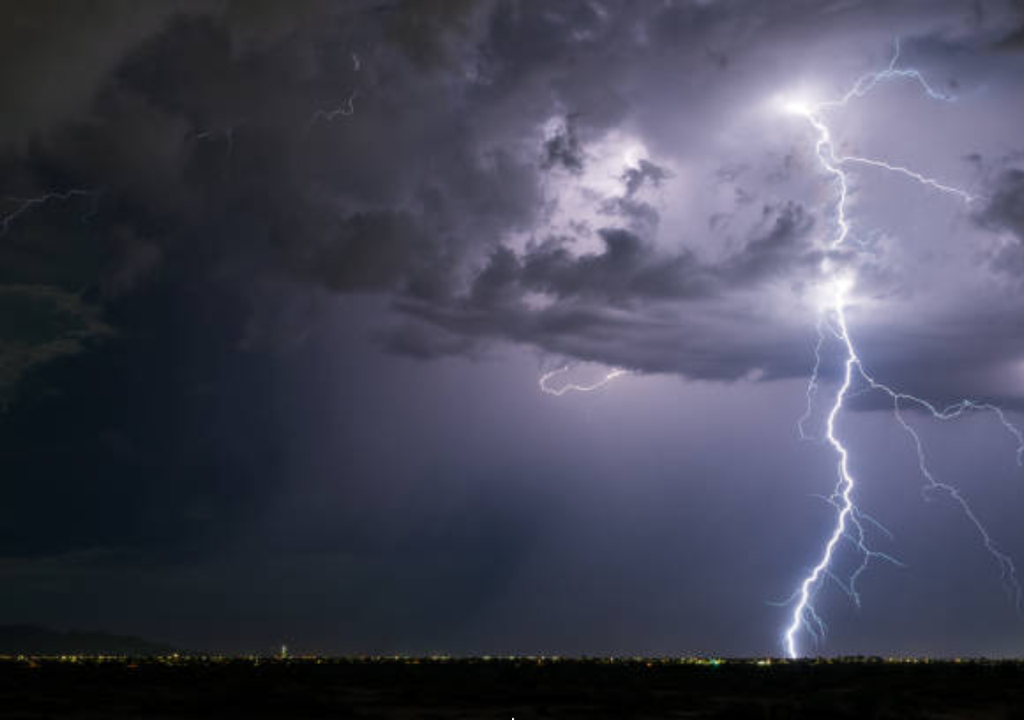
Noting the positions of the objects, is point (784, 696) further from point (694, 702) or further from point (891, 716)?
point (891, 716)

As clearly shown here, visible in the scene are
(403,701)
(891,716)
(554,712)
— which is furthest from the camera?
(403,701)

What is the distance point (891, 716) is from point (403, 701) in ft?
76.5

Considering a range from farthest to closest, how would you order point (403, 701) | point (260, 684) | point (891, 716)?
1. point (260, 684)
2. point (403, 701)
3. point (891, 716)

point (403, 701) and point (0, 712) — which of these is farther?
point (403, 701)

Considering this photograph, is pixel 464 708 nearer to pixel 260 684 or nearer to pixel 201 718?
pixel 201 718

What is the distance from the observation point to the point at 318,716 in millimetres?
43125

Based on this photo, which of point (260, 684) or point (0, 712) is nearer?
point (0, 712)

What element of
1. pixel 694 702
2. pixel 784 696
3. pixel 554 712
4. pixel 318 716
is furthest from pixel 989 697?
pixel 318 716

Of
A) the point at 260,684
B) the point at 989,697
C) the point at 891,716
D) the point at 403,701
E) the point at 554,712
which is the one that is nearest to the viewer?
the point at 891,716

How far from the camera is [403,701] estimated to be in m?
53.9

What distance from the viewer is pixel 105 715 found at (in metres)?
42.6

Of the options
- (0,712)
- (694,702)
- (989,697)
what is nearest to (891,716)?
(694,702)

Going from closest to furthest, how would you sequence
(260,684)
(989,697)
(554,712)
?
1. (554,712)
2. (989,697)
3. (260,684)

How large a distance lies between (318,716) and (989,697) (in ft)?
117
